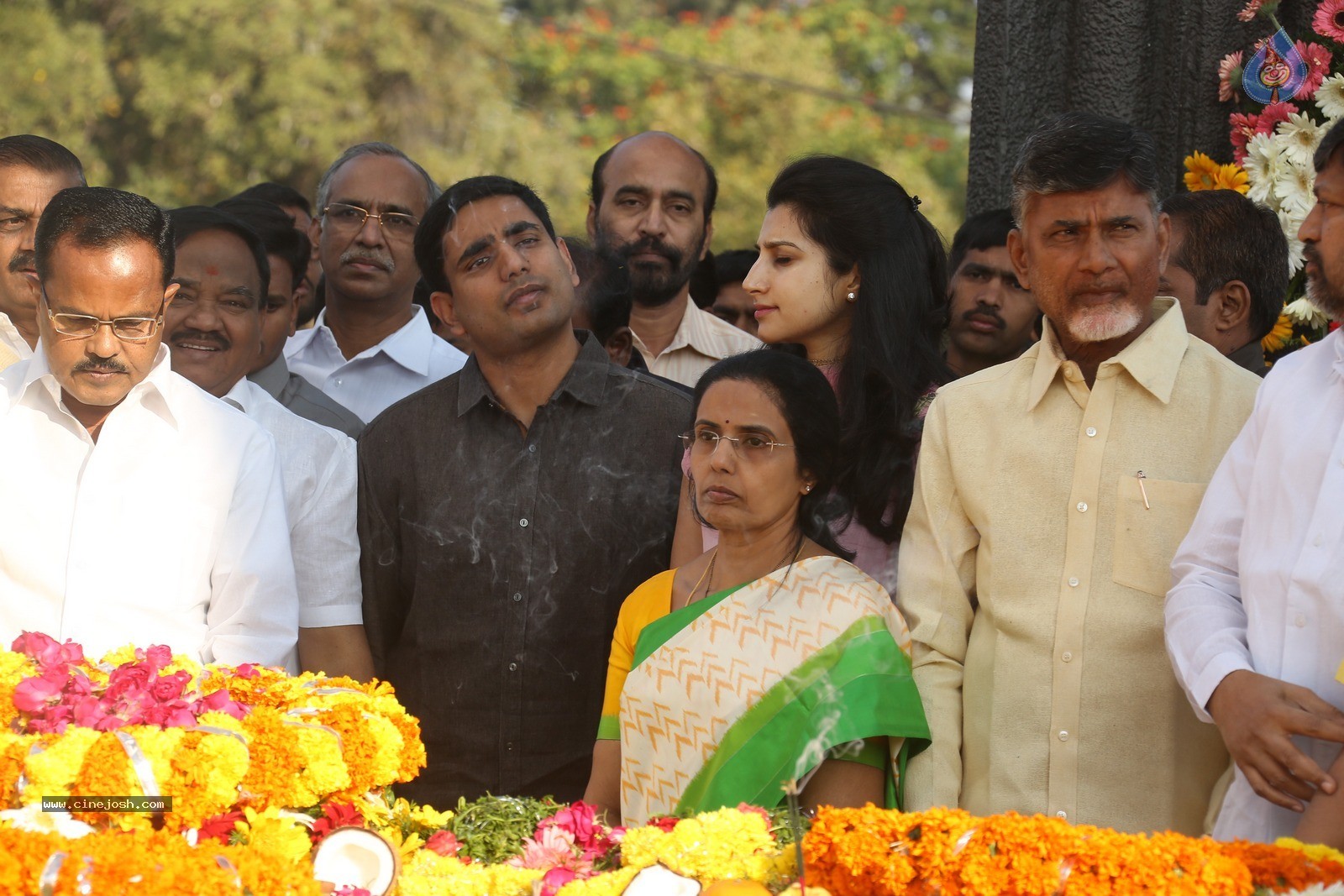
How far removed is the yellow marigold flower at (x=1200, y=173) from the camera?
168 inches

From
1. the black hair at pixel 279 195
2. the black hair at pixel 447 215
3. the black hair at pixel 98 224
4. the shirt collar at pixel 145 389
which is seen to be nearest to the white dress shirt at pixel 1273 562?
the black hair at pixel 447 215

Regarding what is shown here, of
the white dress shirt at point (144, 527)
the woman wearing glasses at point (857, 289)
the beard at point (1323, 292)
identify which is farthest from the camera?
the woman wearing glasses at point (857, 289)

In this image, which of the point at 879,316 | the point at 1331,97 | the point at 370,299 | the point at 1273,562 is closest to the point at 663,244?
the point at 370,299

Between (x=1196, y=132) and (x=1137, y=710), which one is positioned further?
(x=1196, y=132)

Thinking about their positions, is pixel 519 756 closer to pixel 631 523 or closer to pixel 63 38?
pixel 631 523

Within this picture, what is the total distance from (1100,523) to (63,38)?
1438cm

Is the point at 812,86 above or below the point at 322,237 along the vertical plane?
above

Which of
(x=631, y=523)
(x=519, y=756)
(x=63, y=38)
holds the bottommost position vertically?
(x=519, y=756)

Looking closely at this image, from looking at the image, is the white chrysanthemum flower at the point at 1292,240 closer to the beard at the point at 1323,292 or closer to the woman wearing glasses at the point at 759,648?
the beard at the point at 1323,292

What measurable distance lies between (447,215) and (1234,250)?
2030 mm

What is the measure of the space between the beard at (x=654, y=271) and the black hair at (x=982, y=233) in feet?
3.09

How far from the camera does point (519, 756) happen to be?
3.76 m

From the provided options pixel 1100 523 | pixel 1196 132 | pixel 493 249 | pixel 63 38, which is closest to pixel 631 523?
pixel 493 249

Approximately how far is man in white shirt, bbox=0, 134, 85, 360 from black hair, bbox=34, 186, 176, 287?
0.93 meters
